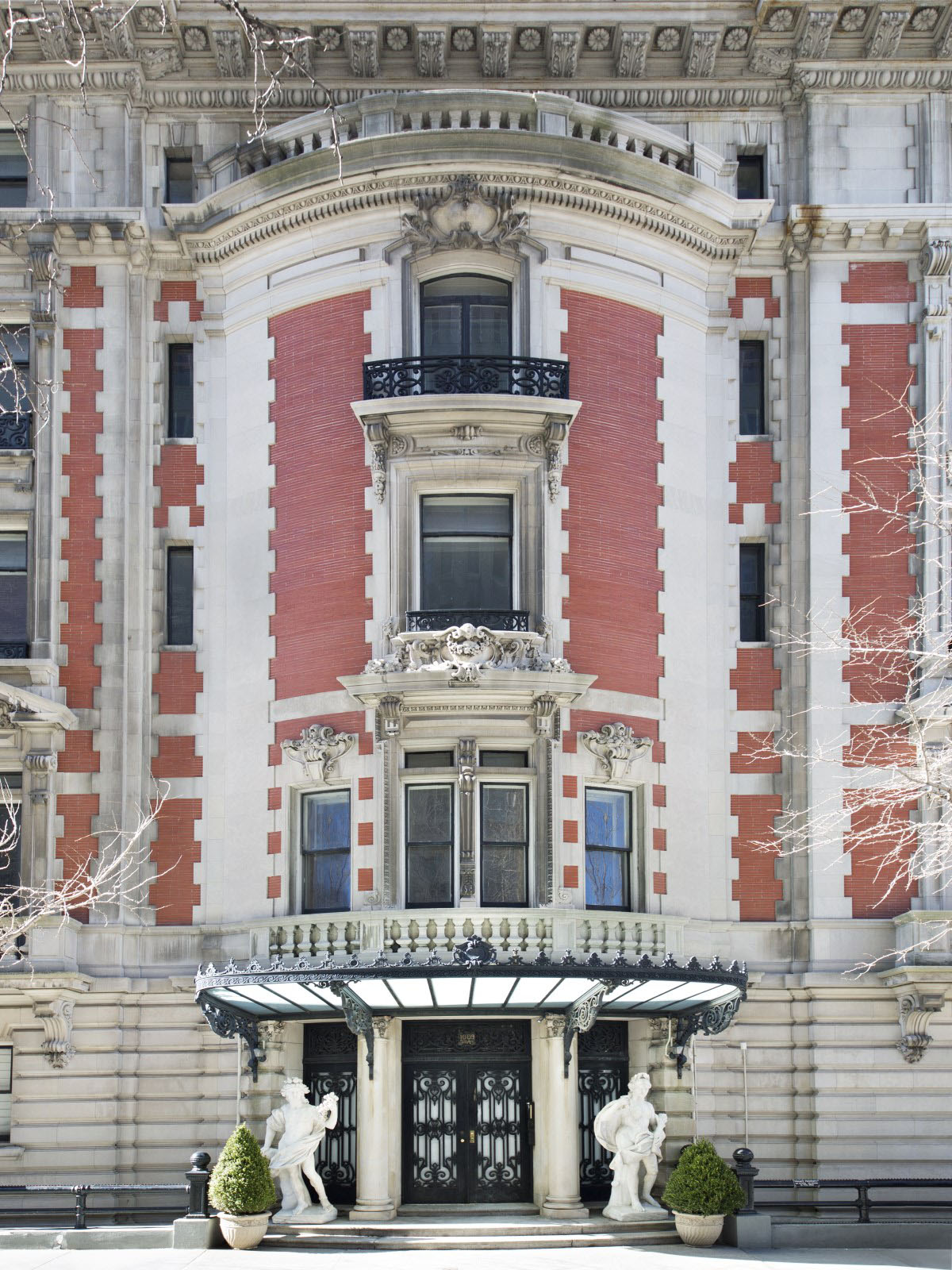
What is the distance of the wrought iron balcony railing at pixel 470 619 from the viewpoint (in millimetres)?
26062

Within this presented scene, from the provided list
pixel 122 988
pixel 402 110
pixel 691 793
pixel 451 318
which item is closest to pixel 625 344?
pixel 451 318

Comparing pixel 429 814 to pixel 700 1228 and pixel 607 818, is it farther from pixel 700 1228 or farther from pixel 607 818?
pixel 700 1228

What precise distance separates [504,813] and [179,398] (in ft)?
30.6

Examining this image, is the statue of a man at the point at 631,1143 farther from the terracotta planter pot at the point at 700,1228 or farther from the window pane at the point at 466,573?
the window pane at the point at 466,573

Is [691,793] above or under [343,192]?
under

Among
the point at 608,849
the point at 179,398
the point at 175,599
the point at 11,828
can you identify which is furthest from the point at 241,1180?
the point at 179,398

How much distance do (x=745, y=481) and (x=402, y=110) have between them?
324 inches

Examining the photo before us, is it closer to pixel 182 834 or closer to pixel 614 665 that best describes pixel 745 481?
pixel 614 665

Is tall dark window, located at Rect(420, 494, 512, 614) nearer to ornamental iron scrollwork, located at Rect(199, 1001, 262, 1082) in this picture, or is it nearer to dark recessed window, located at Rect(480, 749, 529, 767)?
dark recessed window, located at Rect(480, 749, 529, 767)

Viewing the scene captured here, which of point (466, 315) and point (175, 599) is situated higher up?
point (466, 315)

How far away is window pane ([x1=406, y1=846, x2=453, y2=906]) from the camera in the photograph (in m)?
25.8

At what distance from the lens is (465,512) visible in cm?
2723

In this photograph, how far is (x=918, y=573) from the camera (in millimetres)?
28203

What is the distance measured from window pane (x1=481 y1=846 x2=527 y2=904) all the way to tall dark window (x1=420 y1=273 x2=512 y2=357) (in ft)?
26.5
